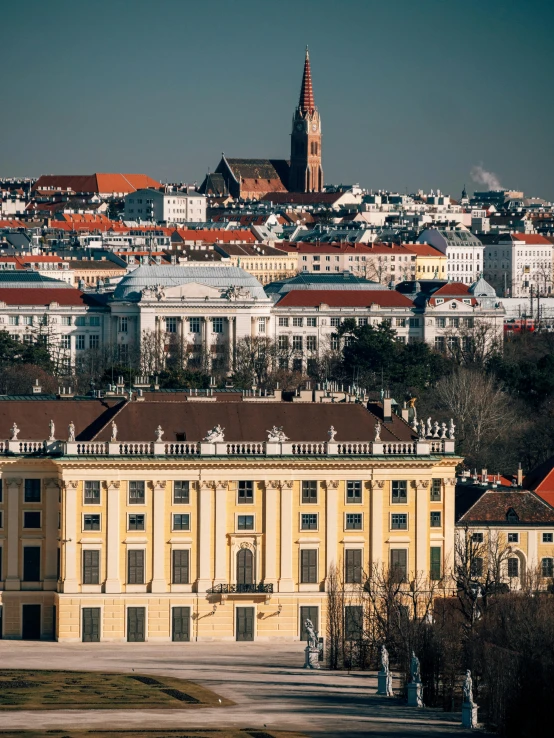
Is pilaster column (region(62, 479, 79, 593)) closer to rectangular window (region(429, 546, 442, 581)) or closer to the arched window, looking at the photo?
the arched window

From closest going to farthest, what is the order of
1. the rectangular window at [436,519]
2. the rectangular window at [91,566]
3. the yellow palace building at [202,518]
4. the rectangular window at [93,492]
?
the rectangular window at [91,566], the yellow palace building at [202,518], the rectangular window at [93,492], the rectangular window at [436,519]

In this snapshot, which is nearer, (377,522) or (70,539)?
(70,539)

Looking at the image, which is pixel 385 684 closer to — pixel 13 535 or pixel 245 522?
pixel 245 522

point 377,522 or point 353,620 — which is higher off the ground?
point 377,522

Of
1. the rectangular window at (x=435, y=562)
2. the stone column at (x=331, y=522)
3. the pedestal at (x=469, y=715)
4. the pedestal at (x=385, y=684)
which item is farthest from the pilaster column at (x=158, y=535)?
the pedestal at (x=469, y=715)

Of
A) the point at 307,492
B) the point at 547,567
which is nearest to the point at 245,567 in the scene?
the point at 307,492

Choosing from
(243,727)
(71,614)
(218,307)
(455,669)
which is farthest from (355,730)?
(218,307)

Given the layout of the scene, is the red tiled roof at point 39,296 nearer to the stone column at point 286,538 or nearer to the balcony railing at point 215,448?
the balcony railing at point 215,448
